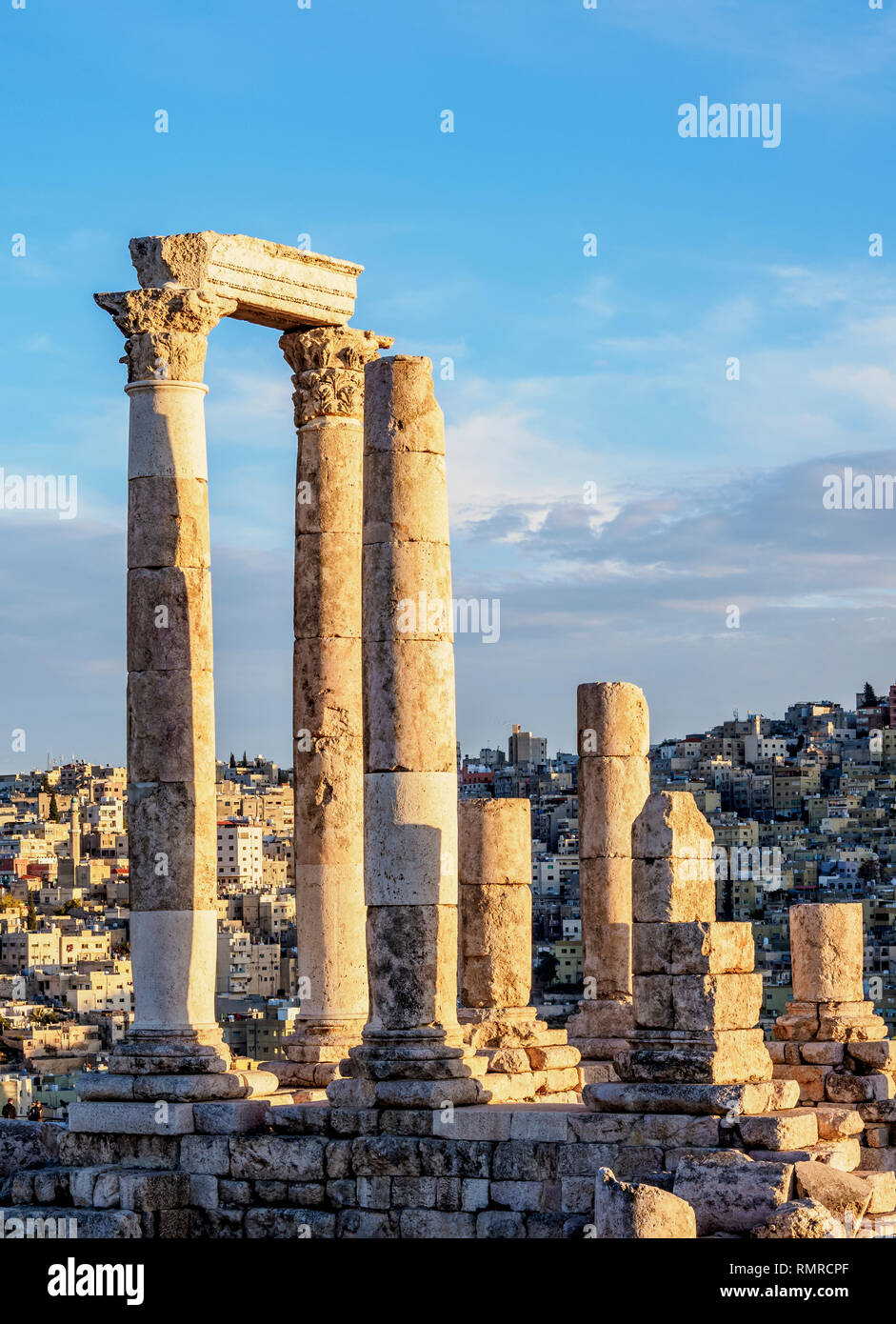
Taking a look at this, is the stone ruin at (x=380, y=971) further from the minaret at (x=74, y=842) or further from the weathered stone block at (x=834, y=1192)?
the minaret at (x=74, y=842)

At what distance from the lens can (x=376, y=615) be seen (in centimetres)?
2689

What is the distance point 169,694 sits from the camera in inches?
1117

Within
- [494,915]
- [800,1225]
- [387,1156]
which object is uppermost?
[494,915]

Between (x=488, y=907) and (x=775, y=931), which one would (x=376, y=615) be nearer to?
(x=488, y=907)

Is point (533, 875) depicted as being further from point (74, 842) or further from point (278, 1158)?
point (278, 1158)

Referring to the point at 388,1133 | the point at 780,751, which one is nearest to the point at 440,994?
the point at 388,1133

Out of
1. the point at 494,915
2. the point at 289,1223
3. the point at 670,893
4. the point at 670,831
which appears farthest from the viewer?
the point at 494,915

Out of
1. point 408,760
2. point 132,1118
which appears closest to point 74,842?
point 132,1118

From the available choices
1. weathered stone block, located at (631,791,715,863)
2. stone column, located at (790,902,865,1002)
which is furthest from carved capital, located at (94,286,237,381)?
stone column, located at (790,902,865,1002)

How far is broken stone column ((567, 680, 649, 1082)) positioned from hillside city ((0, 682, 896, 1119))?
135 feet

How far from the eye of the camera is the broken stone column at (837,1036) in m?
29.5

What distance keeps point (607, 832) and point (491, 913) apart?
11.4 ft

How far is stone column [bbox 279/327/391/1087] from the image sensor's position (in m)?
30.8
